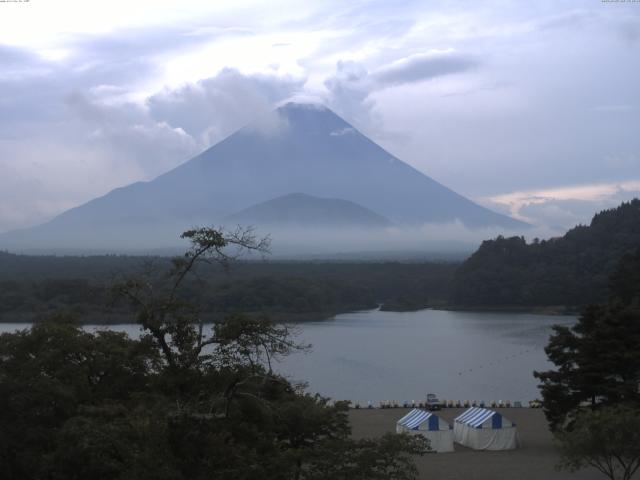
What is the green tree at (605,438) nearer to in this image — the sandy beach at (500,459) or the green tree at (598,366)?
the sandy beach at (500,459)

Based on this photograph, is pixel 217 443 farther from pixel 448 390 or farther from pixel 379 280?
pixel 379 280

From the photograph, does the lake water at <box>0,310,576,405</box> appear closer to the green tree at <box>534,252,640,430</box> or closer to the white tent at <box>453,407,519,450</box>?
the white tent at <box>453,407,519,450</box>

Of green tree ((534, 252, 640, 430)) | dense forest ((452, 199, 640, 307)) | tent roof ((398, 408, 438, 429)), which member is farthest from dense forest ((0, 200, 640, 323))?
green tree ((534, 252, 640, 430))

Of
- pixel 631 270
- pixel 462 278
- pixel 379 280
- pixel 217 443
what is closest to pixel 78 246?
pixel 379 280

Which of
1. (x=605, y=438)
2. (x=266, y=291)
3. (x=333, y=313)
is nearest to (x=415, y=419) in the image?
(x=605, y=438)

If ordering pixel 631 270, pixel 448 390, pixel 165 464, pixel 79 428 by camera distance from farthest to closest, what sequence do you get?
pixel 631 270
pixel 448 390
pixel 79 428
pixel 165 464

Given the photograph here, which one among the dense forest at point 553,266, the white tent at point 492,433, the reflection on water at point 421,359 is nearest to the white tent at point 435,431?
the white tent at point 492,433
